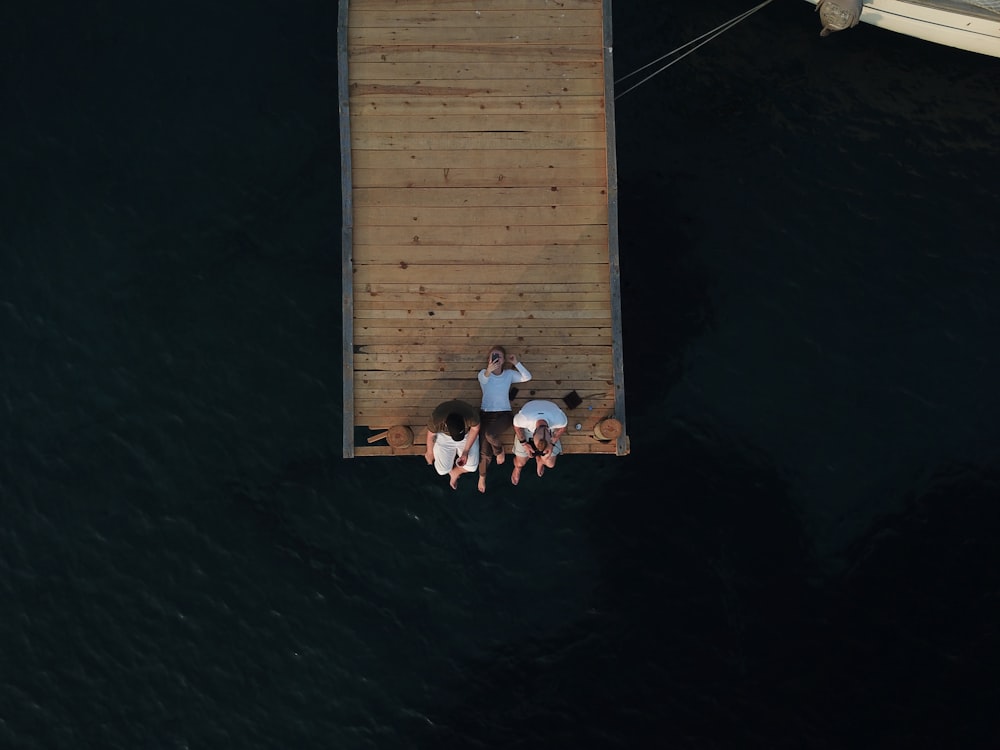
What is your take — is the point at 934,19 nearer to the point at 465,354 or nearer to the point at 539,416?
the point at 539,416

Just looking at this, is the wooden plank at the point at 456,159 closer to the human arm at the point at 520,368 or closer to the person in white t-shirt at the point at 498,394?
the human arm at the point at 520,368

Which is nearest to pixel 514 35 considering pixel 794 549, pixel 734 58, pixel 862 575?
pixel 734 58

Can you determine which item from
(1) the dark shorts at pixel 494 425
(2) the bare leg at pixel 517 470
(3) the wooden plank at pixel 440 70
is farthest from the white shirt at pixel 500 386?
(3) the wooden plank at pixel 440 70

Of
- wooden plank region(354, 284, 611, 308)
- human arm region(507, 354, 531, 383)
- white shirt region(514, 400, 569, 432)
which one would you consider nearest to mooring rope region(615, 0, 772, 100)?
wooden plank region(354, 284, 611, 308)

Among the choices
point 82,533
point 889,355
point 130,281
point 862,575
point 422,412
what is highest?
point 130,281

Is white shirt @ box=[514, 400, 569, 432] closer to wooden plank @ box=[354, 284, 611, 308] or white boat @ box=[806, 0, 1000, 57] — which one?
wooden plank @ box=[354, 284, 611, 308]

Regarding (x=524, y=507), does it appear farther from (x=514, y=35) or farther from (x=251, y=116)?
(x=251, y=116)

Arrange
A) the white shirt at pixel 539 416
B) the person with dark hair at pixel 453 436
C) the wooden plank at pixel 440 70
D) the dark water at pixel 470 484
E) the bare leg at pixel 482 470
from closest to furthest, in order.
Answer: the person with dark hair at pixel 453 436, the white shirt at pixel 539 416, the wooden plank at pixel 440 70, the bare leg at pixel 482 470, the dark water at pixel 470 484
